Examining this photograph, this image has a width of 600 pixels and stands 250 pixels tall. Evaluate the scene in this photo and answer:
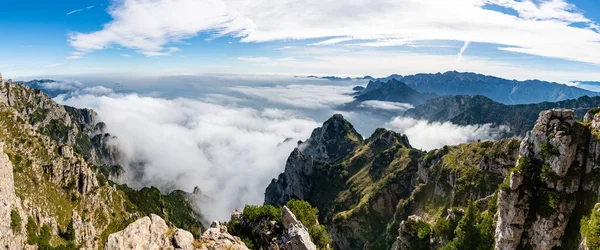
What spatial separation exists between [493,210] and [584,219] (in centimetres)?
3181

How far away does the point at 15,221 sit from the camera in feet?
364

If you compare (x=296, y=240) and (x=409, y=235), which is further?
(x=409, y=235)

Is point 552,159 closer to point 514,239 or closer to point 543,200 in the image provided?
point 543,200

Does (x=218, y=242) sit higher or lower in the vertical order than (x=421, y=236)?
higher

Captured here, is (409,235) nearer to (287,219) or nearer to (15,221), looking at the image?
(287,219)

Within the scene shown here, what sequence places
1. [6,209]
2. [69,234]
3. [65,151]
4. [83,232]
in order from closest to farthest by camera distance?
[6,209], [69,234], [83,232], [65,151]

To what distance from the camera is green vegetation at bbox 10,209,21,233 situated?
109438 mm

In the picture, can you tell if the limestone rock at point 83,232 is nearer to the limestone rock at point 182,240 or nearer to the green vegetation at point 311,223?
the green vegetation at point 311,223

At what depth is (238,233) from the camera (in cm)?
6988

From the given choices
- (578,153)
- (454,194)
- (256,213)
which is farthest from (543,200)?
(454,194)

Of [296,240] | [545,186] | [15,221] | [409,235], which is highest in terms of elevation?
[545,186]

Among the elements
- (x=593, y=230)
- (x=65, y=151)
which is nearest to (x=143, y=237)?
(x=593, y=230)

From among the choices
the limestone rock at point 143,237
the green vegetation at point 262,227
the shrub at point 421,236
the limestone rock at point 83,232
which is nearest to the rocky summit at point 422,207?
the limestone rock at point 143,237

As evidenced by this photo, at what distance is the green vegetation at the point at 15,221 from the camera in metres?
109
